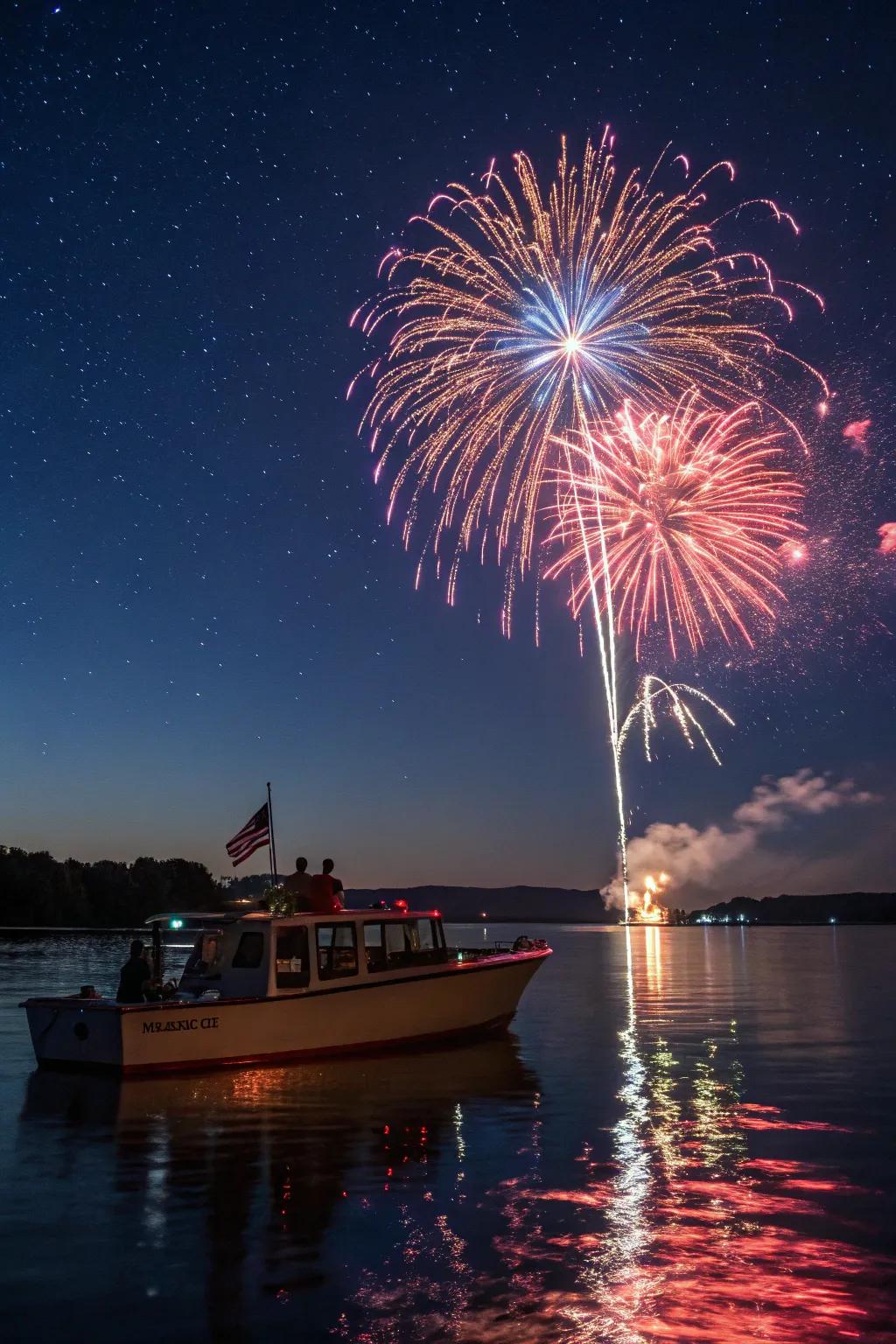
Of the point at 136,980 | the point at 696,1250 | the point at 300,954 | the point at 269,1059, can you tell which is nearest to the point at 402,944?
the point at 300,954

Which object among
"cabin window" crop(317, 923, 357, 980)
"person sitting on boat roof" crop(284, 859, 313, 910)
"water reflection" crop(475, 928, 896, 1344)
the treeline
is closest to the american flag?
"person sitting on boat roof" crop(284, 859, 313, 910)

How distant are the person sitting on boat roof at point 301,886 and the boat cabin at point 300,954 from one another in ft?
3.00

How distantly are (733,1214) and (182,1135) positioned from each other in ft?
23.4

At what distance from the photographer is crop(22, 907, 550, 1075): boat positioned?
19.2m

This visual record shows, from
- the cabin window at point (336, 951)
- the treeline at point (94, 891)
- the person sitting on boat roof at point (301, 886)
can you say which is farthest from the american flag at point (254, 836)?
the treeline at point (94, 891)

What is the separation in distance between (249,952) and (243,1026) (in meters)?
1.44

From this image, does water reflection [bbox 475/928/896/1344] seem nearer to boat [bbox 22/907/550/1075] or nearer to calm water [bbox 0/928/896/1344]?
calm water [bbox 0/928/896/1344]

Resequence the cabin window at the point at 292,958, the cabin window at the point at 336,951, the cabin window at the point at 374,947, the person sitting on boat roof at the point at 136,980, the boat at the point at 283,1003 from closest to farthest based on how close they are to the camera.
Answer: the boat at the point at 283,1003
the person sitting on boat roof at the point at 136,980
the cabin window at the point at 292,958
the cabin window at the point at 336,951
the cabin window at the point at 374,947

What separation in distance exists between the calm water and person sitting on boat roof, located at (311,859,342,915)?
2801 mm

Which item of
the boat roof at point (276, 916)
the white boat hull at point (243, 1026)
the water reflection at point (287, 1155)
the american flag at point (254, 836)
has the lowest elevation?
the water reflection at point (287, 1155)

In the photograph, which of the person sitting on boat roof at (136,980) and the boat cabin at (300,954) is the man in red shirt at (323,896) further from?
the person sitting on boat roof at (136,980)

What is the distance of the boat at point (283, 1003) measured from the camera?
62.9ft

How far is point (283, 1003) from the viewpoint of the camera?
66.2ft

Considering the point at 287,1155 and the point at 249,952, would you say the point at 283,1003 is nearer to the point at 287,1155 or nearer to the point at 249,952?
the point at 249,952
